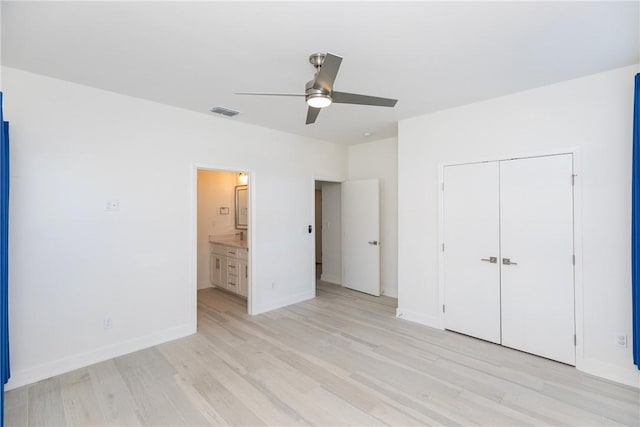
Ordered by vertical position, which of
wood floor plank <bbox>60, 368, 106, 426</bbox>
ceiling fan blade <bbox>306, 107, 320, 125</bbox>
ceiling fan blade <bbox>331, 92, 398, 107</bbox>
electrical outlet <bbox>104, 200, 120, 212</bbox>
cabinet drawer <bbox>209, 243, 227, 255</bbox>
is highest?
ceiling fan blade <bbox>331, 92, 398, 107</bbox>

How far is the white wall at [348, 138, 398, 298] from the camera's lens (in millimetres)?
5070

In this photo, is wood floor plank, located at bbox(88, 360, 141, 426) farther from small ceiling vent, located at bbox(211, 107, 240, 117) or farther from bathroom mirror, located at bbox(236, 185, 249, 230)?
bathroom mirror, located at bbox(236, 185, 249, 230)

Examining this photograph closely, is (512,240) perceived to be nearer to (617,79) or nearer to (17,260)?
(617,79)

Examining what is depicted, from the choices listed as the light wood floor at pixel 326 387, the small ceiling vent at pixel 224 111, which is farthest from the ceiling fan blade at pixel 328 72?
the light wood floor at pixel 326 387

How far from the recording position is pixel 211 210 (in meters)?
5.84

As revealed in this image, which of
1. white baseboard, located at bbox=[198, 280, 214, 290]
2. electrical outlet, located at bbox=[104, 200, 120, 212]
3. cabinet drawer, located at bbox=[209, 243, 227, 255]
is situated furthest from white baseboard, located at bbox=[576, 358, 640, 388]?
white baseboard, located at bbox=[198, 280, 214, 290]

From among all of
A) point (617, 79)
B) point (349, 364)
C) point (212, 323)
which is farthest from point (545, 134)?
point (212, 323)

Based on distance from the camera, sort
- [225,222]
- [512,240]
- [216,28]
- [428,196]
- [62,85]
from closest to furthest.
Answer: [216,28] → [62,85] → [512,240] → [428,196] → [225,222]

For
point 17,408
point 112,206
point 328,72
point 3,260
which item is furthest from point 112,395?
point 328,72

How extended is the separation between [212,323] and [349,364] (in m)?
1.98

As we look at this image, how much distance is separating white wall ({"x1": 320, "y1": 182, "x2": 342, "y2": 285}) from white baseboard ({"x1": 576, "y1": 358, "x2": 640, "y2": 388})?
12.2 feet

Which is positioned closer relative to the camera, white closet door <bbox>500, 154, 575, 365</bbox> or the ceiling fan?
the ceiling fan

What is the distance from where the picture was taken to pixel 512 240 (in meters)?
3.17

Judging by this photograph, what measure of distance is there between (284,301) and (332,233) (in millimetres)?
1810
